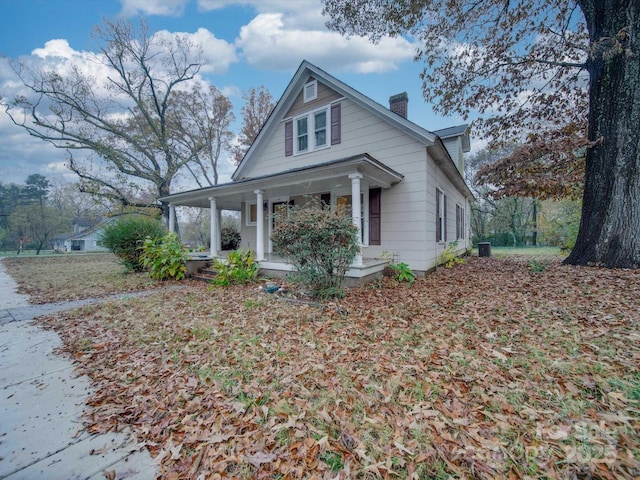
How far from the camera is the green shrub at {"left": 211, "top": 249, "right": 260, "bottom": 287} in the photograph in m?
7.54

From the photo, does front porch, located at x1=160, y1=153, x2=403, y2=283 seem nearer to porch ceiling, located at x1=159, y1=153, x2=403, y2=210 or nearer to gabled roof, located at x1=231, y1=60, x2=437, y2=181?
porch ceiling, located at x1=159, y1=153, x2=403, y2=210

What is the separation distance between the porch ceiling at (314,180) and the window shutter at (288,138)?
5.72 feet

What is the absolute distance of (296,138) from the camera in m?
10.2

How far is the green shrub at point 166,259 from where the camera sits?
8.58 meters

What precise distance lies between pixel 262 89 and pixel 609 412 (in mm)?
25166

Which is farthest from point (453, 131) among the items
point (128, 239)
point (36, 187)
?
point (36, 187)

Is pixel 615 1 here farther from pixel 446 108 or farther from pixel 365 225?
pixel 365 225

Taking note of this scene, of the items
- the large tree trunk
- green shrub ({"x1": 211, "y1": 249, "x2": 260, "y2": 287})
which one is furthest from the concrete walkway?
the large tree trunk

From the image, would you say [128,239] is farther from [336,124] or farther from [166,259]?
[336,124]

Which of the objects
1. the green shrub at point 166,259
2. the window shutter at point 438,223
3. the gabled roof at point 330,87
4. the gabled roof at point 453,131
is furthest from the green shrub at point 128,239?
the gabled roof at point 453,131

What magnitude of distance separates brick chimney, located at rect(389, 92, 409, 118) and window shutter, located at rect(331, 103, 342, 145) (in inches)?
73.2

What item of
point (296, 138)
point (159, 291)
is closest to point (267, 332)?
point (159, 291)

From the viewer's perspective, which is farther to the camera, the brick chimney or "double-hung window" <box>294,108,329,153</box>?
"double-hung window" <box>294,108,329,153</box>

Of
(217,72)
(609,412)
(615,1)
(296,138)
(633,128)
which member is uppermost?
(217,72)
